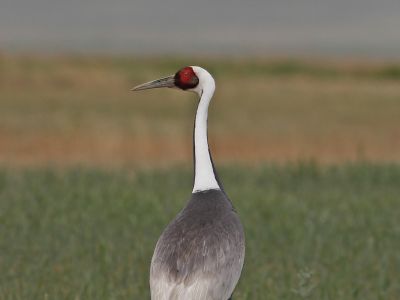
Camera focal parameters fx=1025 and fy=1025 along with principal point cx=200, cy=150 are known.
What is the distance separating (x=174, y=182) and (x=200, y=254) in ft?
42.4

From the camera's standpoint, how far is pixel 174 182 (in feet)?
67.4

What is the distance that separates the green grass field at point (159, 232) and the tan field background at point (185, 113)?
179 inches

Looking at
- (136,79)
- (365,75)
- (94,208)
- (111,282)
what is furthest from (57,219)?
(365,75)

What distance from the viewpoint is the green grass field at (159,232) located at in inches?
423

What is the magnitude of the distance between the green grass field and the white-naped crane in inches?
64.0

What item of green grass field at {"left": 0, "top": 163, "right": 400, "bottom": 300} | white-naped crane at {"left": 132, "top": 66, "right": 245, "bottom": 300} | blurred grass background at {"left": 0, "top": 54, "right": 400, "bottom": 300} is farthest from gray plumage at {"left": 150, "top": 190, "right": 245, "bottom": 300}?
blurred grass background at {"left": 0, "top": 54, "right": 400, "bottom": 300}

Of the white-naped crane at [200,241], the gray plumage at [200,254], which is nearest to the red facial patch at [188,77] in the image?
the white-naped crane at [200,241]

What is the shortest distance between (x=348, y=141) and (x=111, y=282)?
2665 centimetres

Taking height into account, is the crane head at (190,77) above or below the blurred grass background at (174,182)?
above

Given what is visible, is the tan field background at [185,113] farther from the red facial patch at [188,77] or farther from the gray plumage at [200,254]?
the gray plumage at [200,254]

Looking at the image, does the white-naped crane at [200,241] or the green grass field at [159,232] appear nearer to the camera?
the white-naped crane at [200,241]

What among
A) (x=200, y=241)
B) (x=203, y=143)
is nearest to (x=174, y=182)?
(x=203, y=143)

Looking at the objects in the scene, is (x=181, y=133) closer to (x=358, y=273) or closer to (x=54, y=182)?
(x=54, y=182)

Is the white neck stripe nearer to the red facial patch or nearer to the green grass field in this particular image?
the red facial patch
